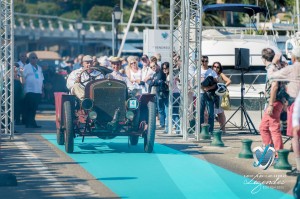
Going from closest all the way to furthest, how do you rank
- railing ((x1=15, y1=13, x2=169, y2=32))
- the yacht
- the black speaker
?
the black speaker → the yacht → railing ((x1=15, y1=13, x2=169, y2=32))

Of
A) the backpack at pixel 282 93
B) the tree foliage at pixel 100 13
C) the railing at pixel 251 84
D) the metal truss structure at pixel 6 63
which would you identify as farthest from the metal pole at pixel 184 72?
the tree foliage at pixel 100 13

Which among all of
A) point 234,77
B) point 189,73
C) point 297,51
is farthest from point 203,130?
point 234,77

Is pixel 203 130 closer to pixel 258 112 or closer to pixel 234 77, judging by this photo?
pixel 258 112

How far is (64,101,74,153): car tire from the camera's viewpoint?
1770 cm

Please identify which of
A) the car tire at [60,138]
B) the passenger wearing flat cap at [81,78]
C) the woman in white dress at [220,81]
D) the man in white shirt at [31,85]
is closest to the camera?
the passenger wearing flat cap at [81,78]

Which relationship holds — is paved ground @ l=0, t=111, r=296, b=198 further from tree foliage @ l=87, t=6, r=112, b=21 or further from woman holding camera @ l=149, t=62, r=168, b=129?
tree foliage @ l=87, t=6, r=112, b=21

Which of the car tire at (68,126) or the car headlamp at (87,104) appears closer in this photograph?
the car tire at (68,126)

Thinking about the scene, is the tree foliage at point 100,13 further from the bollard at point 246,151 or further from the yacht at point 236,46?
the bollard at point 246,151

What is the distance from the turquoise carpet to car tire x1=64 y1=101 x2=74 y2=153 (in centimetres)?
17

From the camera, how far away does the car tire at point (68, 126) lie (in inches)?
697

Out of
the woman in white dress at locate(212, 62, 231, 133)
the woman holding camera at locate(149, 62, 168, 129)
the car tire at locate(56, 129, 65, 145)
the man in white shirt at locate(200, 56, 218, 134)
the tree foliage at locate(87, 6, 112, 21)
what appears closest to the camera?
the car tire at locate(56, 129, 65, 145)

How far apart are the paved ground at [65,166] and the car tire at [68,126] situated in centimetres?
19

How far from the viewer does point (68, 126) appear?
58.0 ft

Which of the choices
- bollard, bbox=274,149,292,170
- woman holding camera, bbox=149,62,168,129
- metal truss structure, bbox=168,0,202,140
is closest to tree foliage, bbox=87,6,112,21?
woman holding camera, bbox=149,62,168,129
